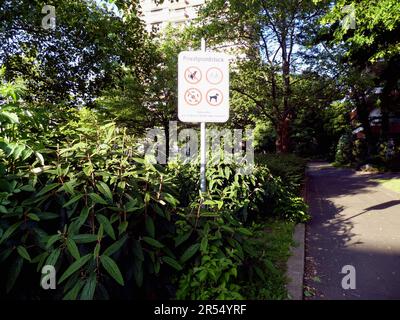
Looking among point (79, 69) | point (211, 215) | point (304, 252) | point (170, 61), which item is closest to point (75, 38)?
point (79, 69)

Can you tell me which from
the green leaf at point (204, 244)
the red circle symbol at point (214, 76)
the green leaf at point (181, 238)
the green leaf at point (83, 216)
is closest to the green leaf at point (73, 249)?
the green leaf at point (83, 216)

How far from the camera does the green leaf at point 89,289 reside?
196cm

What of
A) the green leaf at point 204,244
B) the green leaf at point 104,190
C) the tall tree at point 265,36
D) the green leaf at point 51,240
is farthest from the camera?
the tall tree at point 265,36

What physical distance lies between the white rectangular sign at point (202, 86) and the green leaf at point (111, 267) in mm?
2044

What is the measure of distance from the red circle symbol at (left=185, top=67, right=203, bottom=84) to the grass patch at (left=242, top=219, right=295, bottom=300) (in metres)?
2.09

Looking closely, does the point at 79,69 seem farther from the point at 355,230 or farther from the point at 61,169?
the point at 355,230

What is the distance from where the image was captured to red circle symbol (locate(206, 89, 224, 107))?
148 inches

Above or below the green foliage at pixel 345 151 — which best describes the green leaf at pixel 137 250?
below

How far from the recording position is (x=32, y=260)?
2.11m

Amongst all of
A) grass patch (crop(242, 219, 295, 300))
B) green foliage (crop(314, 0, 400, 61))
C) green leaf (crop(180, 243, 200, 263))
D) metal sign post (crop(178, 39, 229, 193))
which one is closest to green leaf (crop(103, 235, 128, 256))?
green leaf (crop(180, 243, 200, 263))

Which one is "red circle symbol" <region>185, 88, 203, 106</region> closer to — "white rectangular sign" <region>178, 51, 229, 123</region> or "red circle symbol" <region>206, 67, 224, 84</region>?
"white rectangular sign" <region>178, 51, 229, 123</region>

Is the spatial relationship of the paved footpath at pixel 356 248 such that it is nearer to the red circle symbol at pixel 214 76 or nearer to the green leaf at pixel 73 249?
the green leaf at pixel 73 249

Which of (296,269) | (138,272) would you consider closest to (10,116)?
(138,272)

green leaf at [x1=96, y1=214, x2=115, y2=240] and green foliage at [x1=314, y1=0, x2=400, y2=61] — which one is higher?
green foliage at [x1=314, y1=0, x2=400, y2=61]
